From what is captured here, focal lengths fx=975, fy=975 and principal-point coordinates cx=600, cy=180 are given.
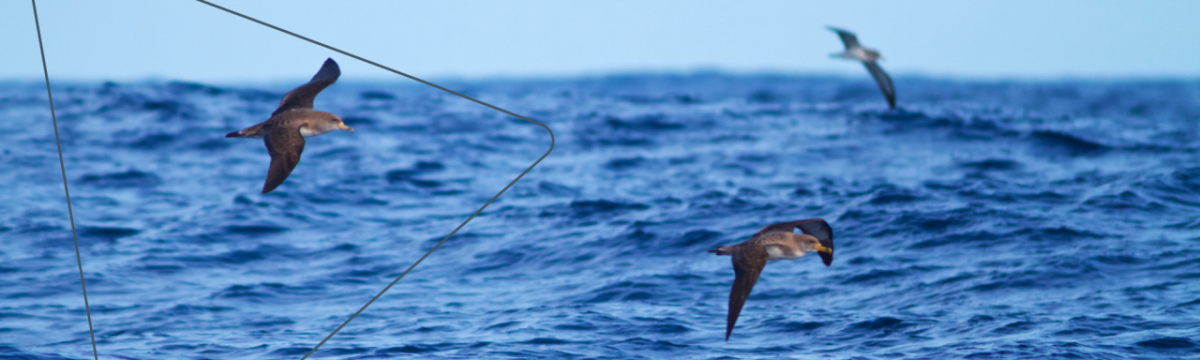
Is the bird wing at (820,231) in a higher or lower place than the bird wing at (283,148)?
lower

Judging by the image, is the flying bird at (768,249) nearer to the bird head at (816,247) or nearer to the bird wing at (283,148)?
the bird head at (816,247)

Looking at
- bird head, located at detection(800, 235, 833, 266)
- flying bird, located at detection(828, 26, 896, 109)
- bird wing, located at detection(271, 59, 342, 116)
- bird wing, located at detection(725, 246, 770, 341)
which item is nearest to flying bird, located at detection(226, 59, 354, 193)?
bird wing, located at detection(271, 59, 342, 116)

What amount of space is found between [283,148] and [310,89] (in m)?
0.49

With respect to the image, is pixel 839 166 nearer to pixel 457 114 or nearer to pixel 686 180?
pixel 686 180

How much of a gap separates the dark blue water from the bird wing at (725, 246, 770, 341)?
220cm

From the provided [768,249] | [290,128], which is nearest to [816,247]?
[768,249]

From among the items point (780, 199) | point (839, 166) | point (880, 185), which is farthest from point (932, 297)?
point (839, 166)

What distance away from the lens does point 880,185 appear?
18281 millimetres

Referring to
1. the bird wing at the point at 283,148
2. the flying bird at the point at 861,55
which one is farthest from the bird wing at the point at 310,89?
the flying bird at the point at 861,55

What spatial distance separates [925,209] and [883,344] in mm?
7229

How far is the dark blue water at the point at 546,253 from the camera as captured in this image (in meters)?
9.05

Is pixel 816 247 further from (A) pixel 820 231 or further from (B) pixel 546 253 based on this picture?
(B) pixel 546 253

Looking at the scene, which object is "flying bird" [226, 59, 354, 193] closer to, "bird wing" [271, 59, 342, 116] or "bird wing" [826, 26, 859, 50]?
"bird wing" [271, 59, 342, 116]

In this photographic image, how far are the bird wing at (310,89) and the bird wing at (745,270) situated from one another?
2.90 metres
